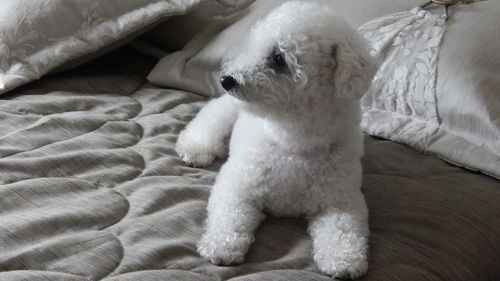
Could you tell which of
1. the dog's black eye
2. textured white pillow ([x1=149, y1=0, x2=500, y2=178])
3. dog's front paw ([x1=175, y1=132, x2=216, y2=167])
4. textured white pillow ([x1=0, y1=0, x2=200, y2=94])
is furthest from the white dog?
textured white pillow ([x1=0, y1=0, x2=200, y2=94])

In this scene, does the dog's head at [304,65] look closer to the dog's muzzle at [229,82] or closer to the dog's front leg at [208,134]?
the dog's muzzle at [229,82]

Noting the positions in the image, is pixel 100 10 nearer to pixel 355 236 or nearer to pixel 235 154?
pixel 235 154

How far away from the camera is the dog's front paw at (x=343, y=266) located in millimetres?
920

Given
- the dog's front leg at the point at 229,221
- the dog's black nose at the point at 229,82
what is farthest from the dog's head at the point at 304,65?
the dog's front leg at the point at 229,221

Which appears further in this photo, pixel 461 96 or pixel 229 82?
pixel 461 96

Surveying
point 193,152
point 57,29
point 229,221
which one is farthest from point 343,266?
point 57,29

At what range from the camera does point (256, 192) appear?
3.62 ft

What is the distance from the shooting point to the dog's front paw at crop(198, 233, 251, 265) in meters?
0.92

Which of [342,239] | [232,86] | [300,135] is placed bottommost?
[342,239]

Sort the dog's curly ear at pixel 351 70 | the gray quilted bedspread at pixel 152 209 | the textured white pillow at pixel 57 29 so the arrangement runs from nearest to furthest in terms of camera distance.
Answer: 1. the gray quilted bedspread at pixel 152 209
2. the dog's curly ear at pixel 351 70
3. the textured white pillow at pixel 57 29

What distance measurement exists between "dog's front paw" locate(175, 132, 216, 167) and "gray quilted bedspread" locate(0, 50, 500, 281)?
0.06ft

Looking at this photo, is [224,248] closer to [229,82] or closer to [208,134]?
[229,82]

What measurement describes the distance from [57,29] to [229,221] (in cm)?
87

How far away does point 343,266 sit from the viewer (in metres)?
0.92
